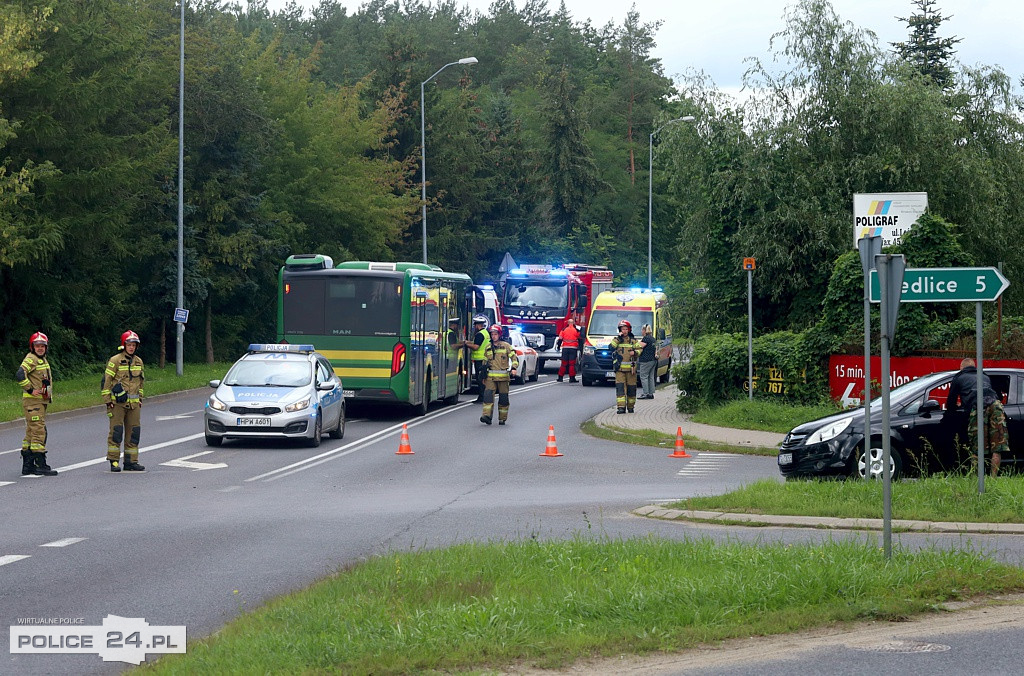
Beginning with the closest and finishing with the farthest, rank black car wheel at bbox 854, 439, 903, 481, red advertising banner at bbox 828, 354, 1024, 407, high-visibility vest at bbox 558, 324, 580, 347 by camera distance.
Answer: black car wheel at bbox 854, 439, 903, 481
red advertising banner at bbox 828, 354, 1024, 407
high-visibility vest at bbox 558, 324, 580, 347

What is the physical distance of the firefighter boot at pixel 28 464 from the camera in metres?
17.4

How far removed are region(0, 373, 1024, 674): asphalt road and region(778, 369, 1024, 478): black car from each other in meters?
1.24

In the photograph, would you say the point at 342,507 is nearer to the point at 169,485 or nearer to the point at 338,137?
the point at 169,485

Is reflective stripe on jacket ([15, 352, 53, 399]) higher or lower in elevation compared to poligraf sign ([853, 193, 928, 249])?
lower

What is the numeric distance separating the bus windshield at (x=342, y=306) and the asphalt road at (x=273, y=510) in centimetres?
221

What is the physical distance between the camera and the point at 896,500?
43.6ft

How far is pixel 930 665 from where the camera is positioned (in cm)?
750

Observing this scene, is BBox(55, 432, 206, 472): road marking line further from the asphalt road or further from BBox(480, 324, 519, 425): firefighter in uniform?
BBox(480, 324, 519, 425): firefighter in uniform

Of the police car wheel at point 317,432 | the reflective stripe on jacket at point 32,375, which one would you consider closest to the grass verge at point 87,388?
the police car wheel at point 317,432

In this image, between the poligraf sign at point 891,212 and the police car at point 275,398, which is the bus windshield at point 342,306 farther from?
the poligraf sign at point 891,212

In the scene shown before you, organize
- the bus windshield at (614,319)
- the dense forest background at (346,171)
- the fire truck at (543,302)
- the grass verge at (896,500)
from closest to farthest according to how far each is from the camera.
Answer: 1. the grass verge at (896,500)
2. the dense forest background at (346,171)
3. the bus windshield at (614,319)
4. the fire truck at (543,302)

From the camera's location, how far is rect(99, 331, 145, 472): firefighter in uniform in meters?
17.8

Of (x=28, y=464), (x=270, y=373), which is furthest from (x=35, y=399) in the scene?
(x=270, y=373)

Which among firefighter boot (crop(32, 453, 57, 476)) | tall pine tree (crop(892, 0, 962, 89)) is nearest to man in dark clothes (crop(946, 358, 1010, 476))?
firefighter boot (crop(32, 453, 57, 476))
